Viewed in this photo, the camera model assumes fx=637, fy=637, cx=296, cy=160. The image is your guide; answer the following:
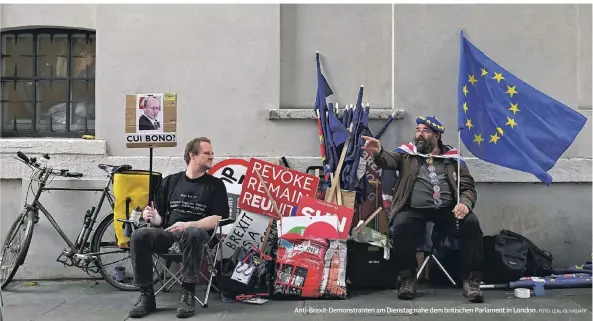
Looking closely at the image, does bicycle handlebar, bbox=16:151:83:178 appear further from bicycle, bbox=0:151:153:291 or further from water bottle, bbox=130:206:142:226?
water bottle, bbox=130:206:142:226

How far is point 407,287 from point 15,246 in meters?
4.04

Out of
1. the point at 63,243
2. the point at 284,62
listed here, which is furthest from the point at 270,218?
the point at 63,243

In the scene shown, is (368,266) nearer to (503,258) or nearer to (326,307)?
(326,307)

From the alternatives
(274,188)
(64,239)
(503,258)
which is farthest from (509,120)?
(64,239)

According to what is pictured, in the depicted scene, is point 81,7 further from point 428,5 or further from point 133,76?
point 428,5

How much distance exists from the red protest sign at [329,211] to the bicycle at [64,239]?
1.85m

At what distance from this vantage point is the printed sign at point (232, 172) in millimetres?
6852

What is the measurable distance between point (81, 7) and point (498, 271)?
213 inches

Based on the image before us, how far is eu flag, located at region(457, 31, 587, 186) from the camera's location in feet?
21.5

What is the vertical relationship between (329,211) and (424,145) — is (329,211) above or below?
below

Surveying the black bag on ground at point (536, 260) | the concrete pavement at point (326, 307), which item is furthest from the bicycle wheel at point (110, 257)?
the black bag on ground at point (536, 260)

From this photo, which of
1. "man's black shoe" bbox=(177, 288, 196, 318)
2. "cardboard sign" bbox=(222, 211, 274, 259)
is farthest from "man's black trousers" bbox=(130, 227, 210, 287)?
"cardboard sign" bbox=(222, 211, 274, 259)

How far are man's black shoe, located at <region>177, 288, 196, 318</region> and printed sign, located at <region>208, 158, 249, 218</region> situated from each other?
1.48 m

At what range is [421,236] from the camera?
6.27m
